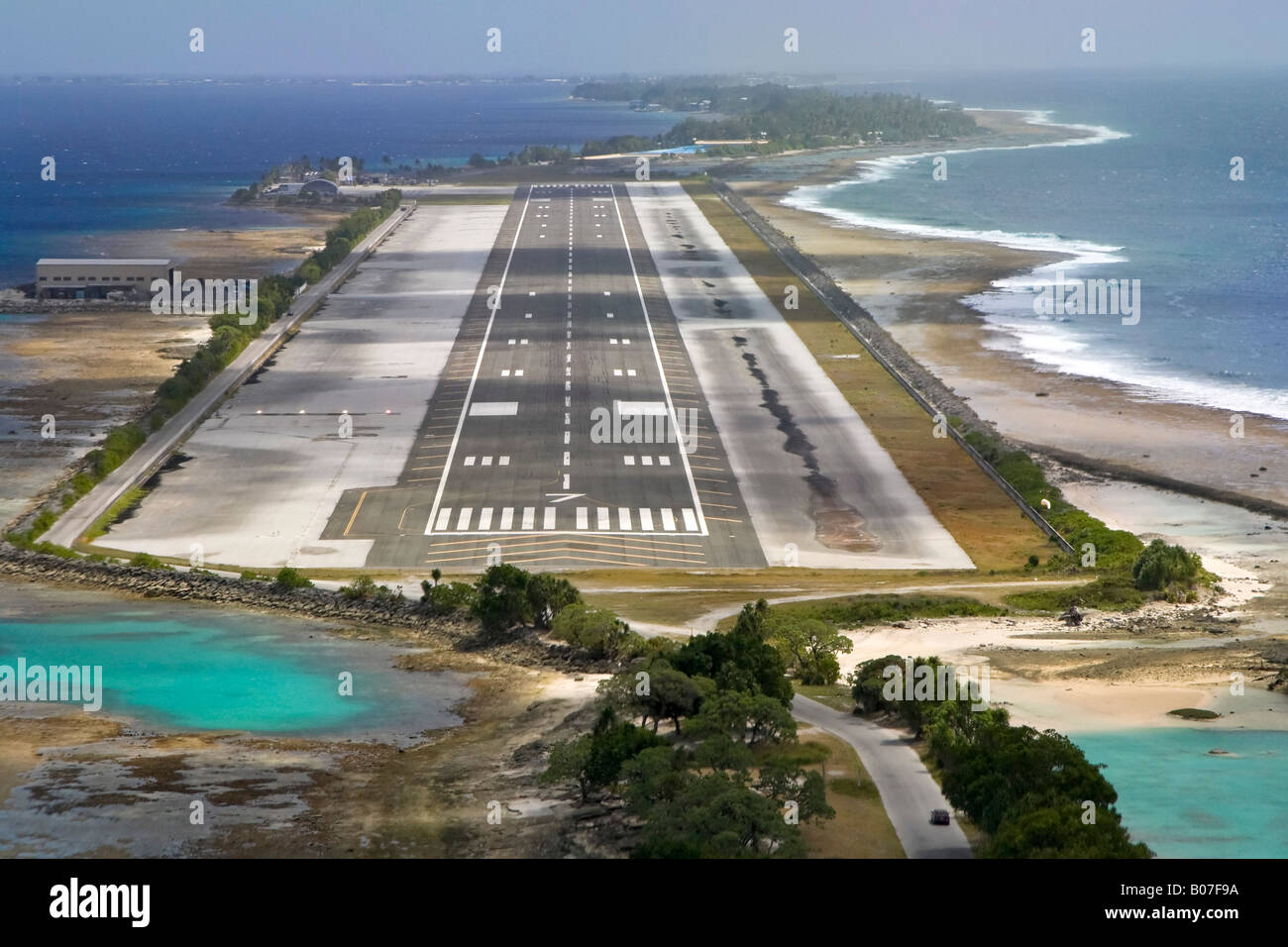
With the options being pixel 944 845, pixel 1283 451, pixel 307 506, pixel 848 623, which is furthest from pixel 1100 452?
pixel 944 845

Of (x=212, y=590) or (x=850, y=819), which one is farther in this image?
(x=212, y=590)

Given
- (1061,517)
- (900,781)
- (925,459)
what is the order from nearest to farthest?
(900,781)
(1061,517)
(925,459)

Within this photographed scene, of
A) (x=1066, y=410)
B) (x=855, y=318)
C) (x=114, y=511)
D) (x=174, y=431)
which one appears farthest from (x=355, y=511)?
(x=855, y=318)

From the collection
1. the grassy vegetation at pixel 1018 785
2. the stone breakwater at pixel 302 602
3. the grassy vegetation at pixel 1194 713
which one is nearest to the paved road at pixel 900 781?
the grassy vegetation at pixel 1018 785

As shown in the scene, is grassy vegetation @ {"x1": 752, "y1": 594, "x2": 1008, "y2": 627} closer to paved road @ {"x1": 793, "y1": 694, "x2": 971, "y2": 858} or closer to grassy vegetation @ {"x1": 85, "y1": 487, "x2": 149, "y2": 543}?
paved road @ {"x1": 793, "y1": 694, "x2": 971, "y2": 858}

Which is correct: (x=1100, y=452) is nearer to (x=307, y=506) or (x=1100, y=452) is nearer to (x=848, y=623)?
(x=848, y=623)

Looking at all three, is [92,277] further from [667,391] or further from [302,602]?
[302,602]

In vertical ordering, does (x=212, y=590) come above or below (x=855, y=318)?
below
